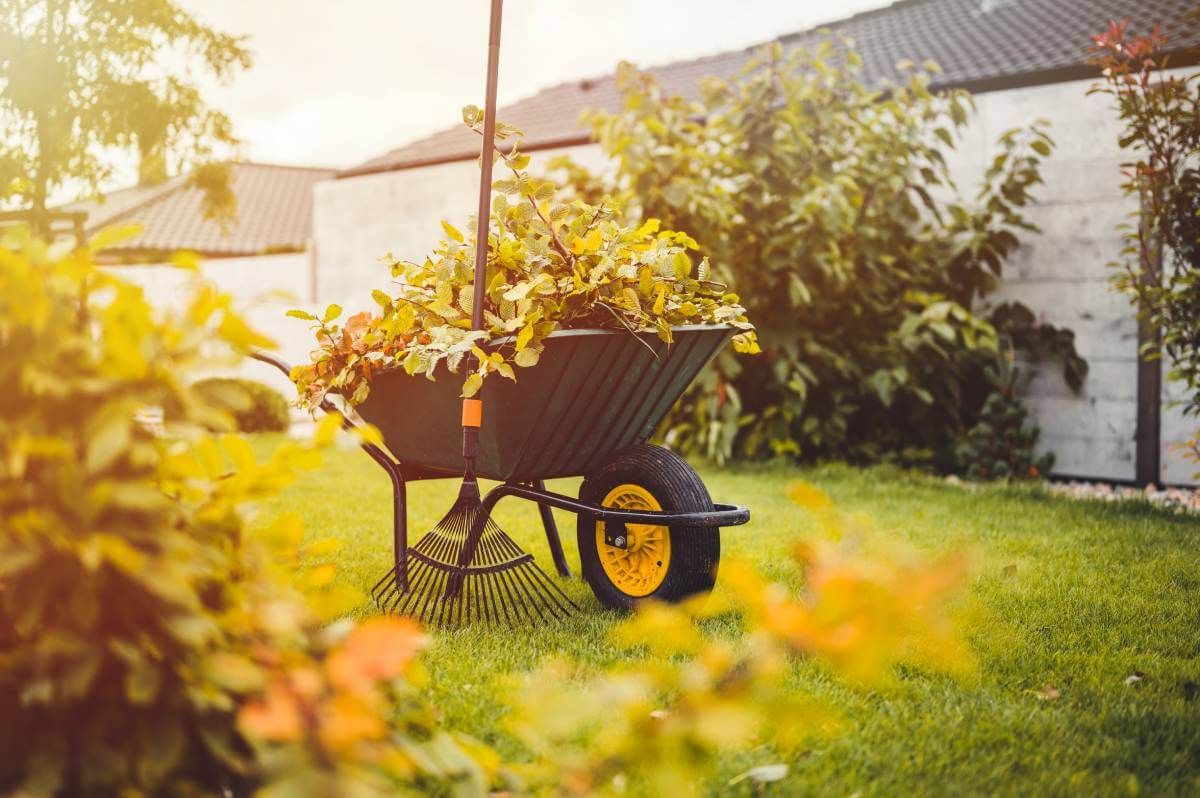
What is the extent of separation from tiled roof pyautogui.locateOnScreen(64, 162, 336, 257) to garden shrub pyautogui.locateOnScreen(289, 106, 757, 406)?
1513 cm

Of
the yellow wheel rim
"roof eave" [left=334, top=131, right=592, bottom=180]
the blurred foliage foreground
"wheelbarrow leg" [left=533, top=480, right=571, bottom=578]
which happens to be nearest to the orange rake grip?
the yellow wheel rim

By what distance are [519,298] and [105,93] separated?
6.37 metres

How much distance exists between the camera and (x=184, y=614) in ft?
3.03

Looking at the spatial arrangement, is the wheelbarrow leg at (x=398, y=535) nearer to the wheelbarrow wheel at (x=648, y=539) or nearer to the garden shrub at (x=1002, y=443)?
the wheelbarrow wheel at (x=648, y=539)

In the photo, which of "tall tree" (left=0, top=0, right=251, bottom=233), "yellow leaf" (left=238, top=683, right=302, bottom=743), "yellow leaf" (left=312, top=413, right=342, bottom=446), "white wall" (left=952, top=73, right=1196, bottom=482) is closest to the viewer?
"yellow leaf" (left=238, top=683, right=302, bottom=743)

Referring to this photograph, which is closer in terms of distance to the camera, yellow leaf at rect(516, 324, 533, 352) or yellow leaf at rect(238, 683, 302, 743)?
yellow leaf at rect(238, 683, 302, 743)

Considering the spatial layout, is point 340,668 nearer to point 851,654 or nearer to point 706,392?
point 851,654

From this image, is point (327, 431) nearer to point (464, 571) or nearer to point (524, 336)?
point (524, 336)

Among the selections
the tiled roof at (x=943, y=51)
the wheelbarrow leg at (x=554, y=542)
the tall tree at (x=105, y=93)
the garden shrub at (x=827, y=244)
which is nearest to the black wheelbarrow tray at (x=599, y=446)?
the wheelbarrow leg at (x=554, y=542)

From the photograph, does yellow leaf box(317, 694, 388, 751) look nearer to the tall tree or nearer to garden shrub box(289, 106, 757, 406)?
garden shrub box(289, 106, 757, 406)

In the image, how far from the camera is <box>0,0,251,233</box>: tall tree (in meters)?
6.39

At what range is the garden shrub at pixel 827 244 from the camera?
5.11m

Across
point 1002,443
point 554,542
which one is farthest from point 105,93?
point 1002,443

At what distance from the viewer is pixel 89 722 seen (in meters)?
0.94
